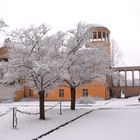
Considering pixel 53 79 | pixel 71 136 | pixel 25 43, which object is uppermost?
pixel 25 43

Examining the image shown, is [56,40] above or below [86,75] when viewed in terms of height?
above

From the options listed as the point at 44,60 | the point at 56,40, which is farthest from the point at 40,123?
the point at 56,40

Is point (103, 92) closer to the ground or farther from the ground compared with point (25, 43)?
closer to the ground

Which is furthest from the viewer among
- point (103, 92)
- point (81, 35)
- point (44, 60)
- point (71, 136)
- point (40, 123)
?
point (103, 92)

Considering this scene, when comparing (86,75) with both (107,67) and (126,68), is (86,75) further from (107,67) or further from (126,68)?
(126,68)

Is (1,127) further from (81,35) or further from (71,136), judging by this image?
(81,35)

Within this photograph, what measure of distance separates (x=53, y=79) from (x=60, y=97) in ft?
95.5

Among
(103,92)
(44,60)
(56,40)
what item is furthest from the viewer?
(103,92)

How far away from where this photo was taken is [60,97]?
52.0 meters

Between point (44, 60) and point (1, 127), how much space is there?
5.48 metres

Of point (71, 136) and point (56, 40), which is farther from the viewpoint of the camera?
point (56, 40)

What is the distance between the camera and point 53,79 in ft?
75.8

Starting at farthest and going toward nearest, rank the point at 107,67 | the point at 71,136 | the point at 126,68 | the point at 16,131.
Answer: the point at 126,68
the point at 107,67
the point at 16,131
the point at 71,136

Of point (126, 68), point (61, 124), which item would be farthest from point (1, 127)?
Result: point (126, 68)
